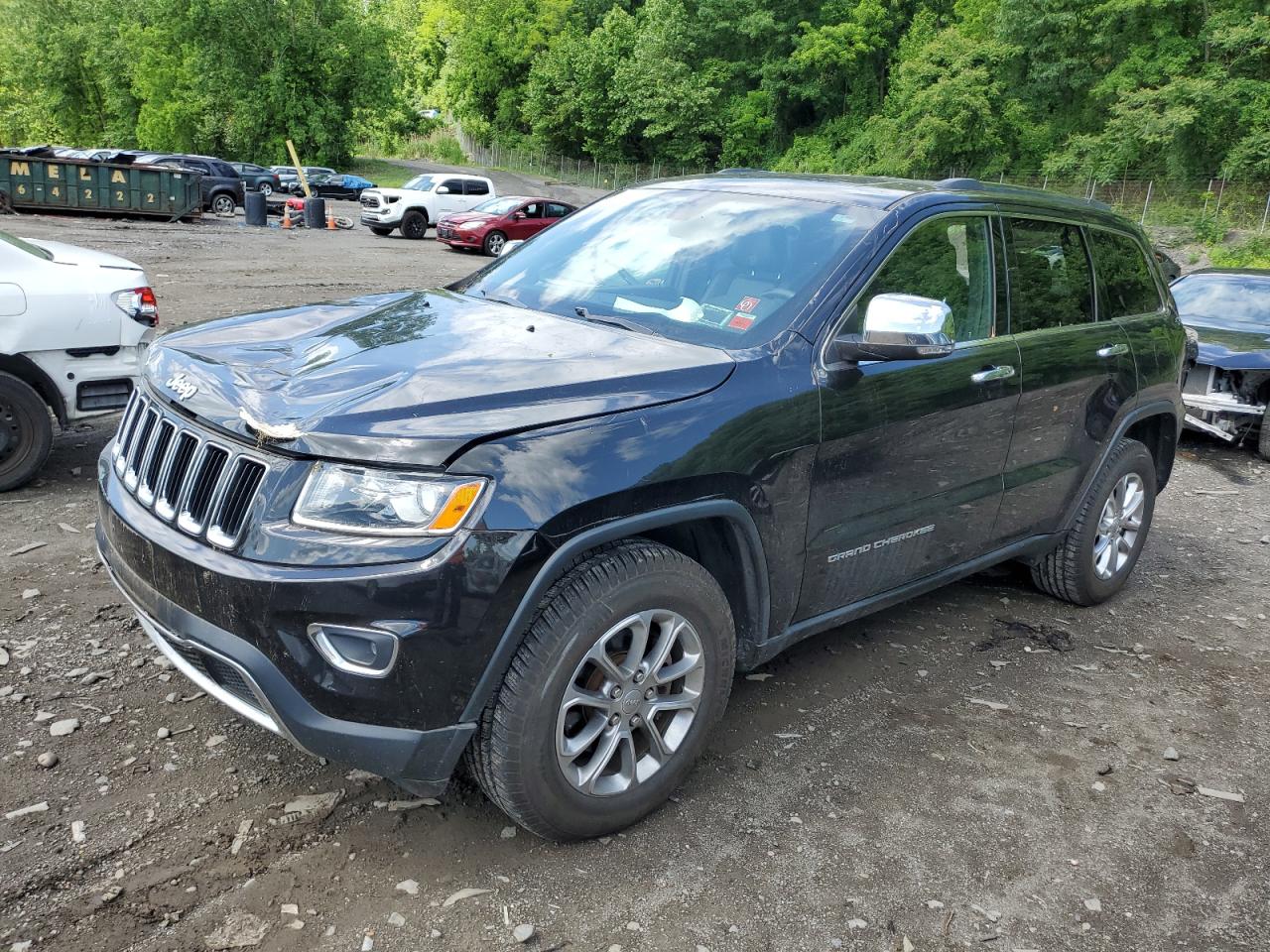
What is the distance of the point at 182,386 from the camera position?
9.66 ft

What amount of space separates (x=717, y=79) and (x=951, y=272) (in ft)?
202

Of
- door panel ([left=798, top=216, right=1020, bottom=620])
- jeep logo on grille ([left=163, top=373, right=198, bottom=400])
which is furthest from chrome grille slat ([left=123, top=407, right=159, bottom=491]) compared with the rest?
door panel ([left=798, top=216, right=1020, bottom=620])

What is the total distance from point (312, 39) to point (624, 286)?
59.0m

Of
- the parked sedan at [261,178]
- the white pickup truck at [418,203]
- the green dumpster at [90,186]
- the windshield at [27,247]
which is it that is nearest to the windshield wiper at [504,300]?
the windshield at [27,247]

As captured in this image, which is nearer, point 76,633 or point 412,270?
point 76,633

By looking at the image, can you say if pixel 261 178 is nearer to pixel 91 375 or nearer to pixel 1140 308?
pixel 91 375

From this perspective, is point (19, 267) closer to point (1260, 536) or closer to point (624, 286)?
point (624, 286)

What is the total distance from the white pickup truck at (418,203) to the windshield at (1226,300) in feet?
69.3

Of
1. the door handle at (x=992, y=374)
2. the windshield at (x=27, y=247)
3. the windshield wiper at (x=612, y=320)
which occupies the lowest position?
the door handle at (x=992, y=374)

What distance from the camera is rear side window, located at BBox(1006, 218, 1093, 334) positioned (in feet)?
13.5

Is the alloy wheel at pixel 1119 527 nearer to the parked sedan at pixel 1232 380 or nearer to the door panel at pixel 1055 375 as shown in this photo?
the door panel at pixel 1055 375

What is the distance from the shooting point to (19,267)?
17.9 feet

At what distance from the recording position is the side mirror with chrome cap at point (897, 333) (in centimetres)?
316

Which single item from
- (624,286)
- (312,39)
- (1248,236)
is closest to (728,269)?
(624,286)
